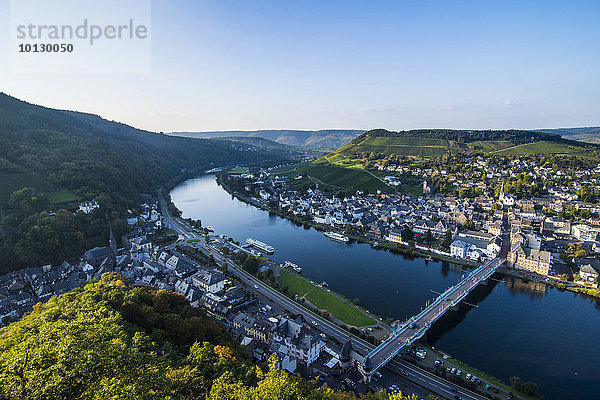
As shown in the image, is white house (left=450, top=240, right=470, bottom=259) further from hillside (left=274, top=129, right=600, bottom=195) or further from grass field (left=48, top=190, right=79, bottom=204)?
grass field (left=48, top=190, right=79, bottom=204)

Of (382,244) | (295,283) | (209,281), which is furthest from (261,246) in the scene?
(382,244)

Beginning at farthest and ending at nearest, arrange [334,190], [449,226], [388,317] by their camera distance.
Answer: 1. [334,190]
2. [449,226]
3. [388,317]

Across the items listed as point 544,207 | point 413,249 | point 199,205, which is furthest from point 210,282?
point 544,207

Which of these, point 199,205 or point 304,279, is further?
point 199,205

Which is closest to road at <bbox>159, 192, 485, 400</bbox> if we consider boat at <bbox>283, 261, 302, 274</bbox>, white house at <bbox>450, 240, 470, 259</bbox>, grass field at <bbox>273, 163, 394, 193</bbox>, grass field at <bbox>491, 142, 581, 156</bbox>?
boat at <bbox>283, 261, 302, 274</bbox>

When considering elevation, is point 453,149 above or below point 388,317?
above

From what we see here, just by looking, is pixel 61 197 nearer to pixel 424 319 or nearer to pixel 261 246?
pixel 261 246

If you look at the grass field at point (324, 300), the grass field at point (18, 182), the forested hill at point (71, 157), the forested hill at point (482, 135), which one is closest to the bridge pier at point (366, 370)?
the grass field at point (324, 300)

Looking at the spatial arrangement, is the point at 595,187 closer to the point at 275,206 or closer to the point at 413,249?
the point at 413,249
